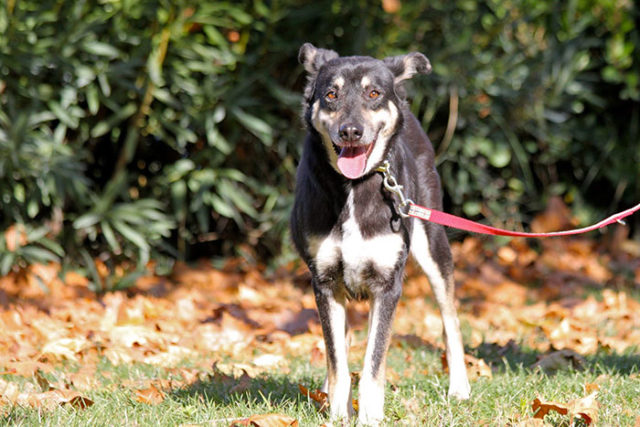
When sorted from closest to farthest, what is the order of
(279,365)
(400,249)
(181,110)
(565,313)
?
(400,249), (279,365), (565,313), (181,110)

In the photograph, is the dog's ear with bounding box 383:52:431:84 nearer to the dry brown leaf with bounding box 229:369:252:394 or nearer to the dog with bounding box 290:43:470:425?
the dog with bounding box 290:43:470:425

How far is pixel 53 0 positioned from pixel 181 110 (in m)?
1.38

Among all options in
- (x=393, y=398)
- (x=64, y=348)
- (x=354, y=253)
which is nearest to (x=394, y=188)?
(x=354, y=253)

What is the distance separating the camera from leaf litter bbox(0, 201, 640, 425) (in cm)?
385

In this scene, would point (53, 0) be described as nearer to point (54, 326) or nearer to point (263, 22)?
point (263, 22)

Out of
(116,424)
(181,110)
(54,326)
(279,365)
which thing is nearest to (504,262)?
(181,110)

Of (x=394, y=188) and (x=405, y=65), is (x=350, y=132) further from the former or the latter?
(x=405, y=65)

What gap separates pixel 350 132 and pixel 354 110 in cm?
16

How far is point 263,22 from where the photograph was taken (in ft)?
22.7

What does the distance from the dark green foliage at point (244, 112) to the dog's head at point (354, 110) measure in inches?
127

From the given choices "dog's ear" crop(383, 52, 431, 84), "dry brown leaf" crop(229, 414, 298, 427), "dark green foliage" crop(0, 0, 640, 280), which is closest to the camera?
"dry brown leaf" crop(229, 414, 298, 427)

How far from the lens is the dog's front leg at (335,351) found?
319 centimetres

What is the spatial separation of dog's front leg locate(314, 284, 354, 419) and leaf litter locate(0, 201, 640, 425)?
258 mm

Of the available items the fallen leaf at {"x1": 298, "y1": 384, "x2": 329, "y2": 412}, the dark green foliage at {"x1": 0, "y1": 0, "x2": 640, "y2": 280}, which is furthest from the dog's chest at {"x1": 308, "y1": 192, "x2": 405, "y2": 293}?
the dark green foliage at {"x1": 0, "y1": 0, "x2": 640, "y2": 280}
